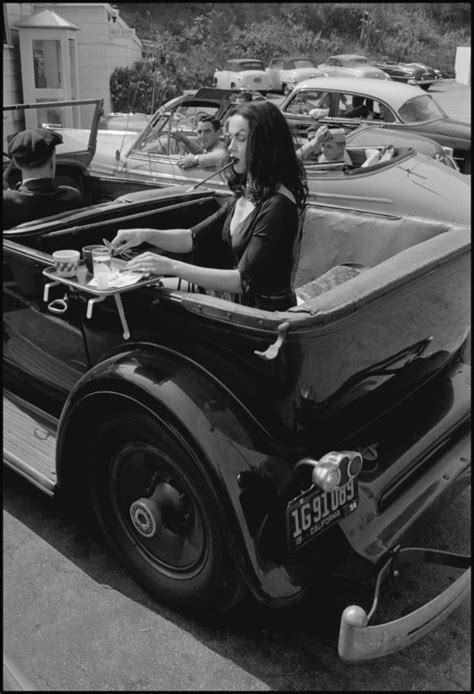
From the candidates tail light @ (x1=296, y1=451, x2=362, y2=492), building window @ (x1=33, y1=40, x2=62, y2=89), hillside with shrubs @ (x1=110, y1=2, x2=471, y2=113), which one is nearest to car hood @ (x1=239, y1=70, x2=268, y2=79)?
hillside with shrubs @ (x1=110, y1=2, x2=471, y2=113)

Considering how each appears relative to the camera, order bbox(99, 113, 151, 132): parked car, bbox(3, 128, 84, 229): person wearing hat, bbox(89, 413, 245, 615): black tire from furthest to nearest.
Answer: bbox(99, 113, 151, 132): parked car → bbox(3, 128, 84, 229): person wearing hat → bbox(89, 413, 245, 615): black tire

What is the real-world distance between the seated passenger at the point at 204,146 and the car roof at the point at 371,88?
3326 mm

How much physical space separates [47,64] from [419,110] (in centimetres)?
753

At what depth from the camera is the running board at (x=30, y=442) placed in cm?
280

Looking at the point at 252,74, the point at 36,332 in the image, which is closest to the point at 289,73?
the point at 252,74

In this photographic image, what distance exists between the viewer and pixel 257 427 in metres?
2.28

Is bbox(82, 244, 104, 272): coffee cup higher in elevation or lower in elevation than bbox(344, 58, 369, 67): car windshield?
lower

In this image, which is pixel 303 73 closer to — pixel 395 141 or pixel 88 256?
pixel 395 141

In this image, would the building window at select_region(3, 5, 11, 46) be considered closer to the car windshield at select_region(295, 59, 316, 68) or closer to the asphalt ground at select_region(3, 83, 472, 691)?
the asphalt ground at select_region(3, 83, 472, 691)

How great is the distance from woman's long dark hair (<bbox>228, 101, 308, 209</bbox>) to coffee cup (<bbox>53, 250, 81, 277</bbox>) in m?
0.77

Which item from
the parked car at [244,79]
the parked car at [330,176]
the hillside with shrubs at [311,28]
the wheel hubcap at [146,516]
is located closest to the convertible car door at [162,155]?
the parked car at [330,176]

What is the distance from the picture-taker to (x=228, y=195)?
12.6 ft

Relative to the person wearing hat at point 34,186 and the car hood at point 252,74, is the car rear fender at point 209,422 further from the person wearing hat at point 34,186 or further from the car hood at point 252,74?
the car hood at point 252,74

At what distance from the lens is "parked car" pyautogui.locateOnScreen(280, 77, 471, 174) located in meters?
9.49
